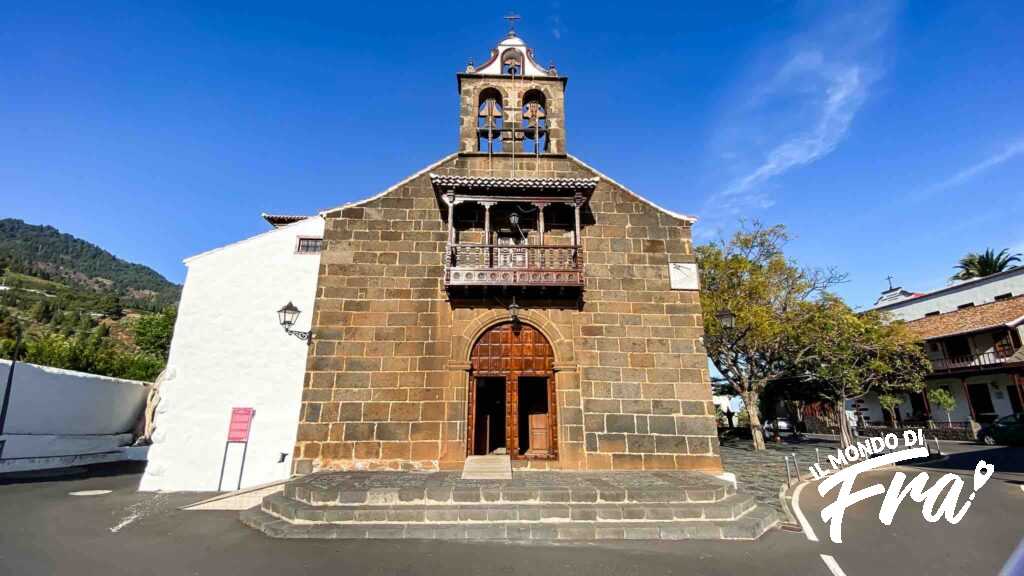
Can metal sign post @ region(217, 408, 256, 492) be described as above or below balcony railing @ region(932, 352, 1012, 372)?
below

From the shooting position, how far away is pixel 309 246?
11.7 meters

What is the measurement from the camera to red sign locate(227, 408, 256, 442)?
34.0ft

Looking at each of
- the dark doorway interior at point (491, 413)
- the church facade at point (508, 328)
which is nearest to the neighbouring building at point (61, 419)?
the church facade at point (508, 328)

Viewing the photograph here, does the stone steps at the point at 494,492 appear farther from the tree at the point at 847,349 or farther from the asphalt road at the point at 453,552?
the tree at the point at 847,349

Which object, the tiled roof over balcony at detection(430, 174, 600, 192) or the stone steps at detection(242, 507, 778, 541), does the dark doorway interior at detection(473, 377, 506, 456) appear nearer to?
the stone steps at detection(242, 507, 778, 541)

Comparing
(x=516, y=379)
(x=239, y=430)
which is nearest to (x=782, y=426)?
(x=516, y=379)

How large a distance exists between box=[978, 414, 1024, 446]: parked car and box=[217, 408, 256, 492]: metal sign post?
101ft

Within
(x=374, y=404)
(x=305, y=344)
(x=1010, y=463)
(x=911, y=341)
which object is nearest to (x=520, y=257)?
(x=374, y=404)

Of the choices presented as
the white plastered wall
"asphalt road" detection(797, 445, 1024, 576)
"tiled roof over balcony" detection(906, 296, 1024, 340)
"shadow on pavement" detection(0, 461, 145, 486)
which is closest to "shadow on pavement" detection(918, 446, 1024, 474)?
"asphalt road" detection(797, 445, 1024, 576)

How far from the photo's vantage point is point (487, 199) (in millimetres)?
10906

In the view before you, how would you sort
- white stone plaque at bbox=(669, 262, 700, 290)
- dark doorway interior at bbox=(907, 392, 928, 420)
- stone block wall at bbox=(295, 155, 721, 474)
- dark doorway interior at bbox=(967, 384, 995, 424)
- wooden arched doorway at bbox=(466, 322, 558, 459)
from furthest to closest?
dark doorway interior at bbox=(907, 392, 928, 420) < dark doorway interior at bbox=(967, 384, 995, 424) < white stone plaque at bbox=(669, 262, 700, 290) < wooden arched doorway at bbox=(466, 322, 558, 459) < stone block wall at bbox=(295, 155, 721, 474)

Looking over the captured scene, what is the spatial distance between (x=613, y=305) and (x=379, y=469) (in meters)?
6.94

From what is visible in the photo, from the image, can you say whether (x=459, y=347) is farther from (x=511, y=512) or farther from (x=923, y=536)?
(x=923, y=536)

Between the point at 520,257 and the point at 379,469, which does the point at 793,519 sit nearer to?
the point at 520,257
